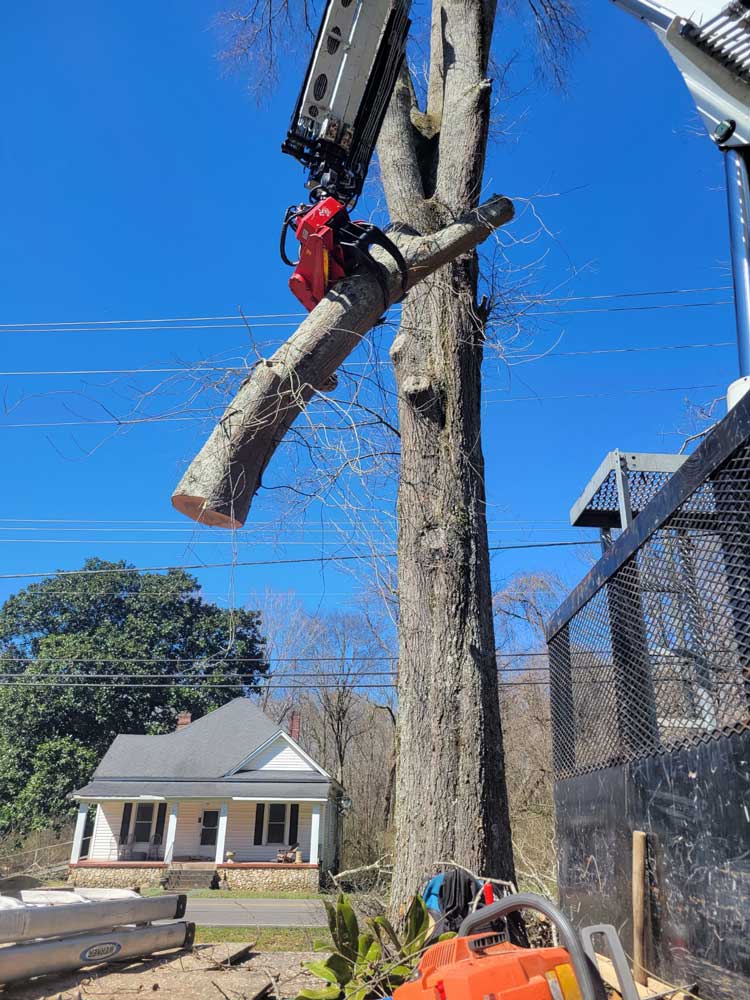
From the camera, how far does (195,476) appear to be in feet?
10.7

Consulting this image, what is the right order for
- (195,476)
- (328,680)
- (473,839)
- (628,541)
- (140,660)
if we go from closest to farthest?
(628,541), (195,476), (473,839), (328,680), (140,660)

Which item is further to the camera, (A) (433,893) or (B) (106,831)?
(B) (106,831)

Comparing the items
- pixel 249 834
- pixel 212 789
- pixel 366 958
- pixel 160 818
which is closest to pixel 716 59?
pixel 366 958

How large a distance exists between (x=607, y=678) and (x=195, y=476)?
190 centimetres

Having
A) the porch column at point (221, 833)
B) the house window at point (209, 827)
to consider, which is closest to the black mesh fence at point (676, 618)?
the porch column at point (221, 833)

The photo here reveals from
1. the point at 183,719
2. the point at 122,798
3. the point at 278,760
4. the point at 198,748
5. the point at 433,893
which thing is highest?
the point at 183,719

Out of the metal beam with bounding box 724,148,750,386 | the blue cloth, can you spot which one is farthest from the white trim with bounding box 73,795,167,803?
the metal beam with bounding box 724,148,750,386

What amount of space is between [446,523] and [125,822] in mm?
24518

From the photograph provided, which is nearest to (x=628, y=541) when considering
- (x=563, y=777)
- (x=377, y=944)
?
(x=563, y=777)

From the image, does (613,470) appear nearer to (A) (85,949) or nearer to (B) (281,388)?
(B) (281,388)

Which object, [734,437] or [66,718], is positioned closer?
[734,437]

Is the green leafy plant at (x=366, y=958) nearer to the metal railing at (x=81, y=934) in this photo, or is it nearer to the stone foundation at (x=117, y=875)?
the metal railing at (x=81, y=934)

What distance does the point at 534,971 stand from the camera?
1.89 m

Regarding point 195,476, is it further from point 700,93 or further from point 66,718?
point 66,718
